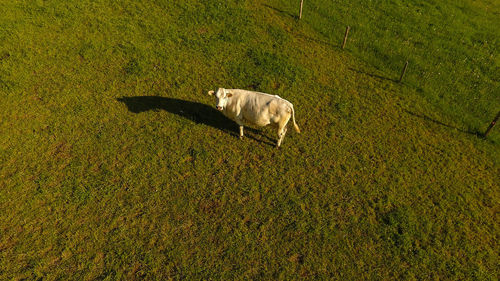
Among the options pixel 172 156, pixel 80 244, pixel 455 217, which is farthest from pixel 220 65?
pixel 455 217

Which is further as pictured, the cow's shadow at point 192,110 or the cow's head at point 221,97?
the cow's shadow at point 192,110

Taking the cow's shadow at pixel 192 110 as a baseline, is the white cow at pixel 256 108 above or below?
above

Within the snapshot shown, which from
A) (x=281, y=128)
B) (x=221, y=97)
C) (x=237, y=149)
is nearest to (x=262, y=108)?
(x=281, y=128)

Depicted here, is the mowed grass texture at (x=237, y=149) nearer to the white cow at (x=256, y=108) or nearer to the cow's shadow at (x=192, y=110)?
the cow's shadow at (x=192, y=110)

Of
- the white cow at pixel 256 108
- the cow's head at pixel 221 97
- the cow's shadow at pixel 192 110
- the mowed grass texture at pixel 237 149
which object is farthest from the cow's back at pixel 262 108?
the mowed grass texture at pixel 237 149

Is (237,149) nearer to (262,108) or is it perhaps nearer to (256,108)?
(256,108)

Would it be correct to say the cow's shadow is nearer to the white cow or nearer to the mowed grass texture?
the mowed grass texture
